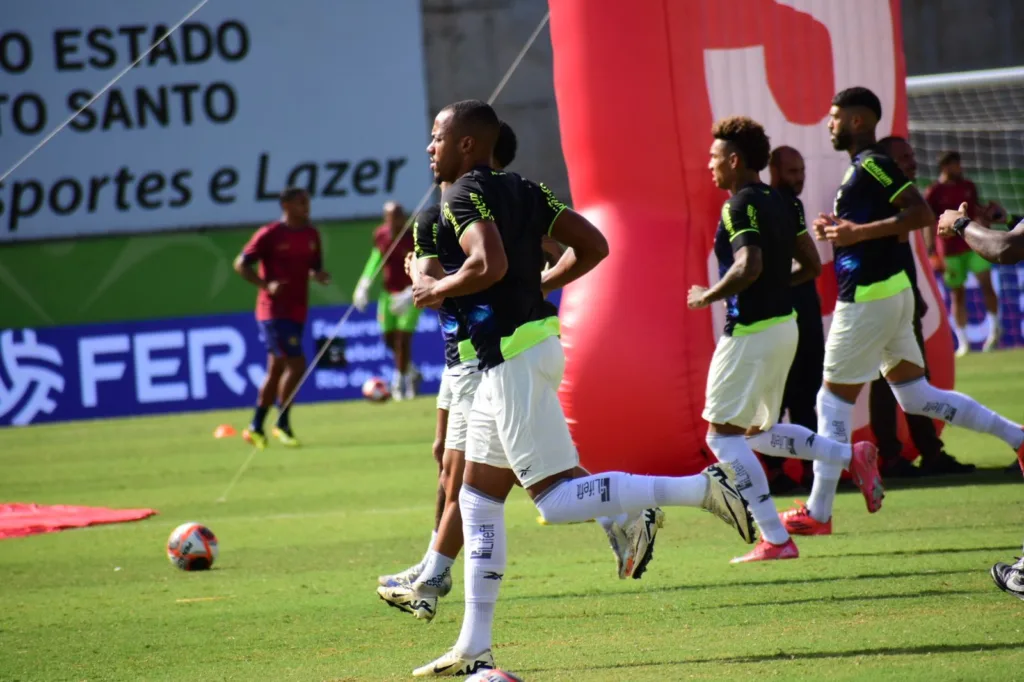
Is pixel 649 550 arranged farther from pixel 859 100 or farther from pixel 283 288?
pixel 283 288

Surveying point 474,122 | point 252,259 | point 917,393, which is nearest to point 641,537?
point 474,122

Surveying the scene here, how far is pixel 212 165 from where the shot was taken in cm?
2228

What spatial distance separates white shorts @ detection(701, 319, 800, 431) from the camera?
23.4ft

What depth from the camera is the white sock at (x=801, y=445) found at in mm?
7335

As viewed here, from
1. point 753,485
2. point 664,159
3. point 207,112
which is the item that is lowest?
point 753,485

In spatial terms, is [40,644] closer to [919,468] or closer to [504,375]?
[504,375]

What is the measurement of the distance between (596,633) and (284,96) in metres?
17.8

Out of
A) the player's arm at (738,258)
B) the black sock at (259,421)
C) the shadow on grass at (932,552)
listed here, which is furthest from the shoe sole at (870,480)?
the black sock at (259,421)

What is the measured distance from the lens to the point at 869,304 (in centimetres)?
777

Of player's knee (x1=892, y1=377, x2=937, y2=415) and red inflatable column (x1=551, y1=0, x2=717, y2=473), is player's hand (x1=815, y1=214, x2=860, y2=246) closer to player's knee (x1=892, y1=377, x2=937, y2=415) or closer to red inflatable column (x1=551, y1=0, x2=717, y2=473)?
player's knee (x1=892, y1=377, x2=937, y2=415)

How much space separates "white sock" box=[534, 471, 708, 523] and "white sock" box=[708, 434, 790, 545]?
76.3 inches

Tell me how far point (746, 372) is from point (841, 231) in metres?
1.06

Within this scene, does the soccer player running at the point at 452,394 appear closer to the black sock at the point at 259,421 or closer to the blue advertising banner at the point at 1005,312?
the black sock at the point at 259,421

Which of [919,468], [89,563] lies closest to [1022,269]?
[919,468]
